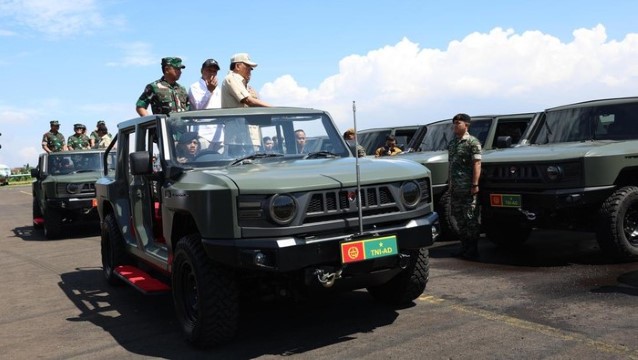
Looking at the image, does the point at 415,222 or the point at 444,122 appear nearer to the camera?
the point at 415,222

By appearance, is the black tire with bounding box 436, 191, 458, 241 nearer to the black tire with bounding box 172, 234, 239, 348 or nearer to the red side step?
the red side step

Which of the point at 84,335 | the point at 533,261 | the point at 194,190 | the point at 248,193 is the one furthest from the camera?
the point at 533,261

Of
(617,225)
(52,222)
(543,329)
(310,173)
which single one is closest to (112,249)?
(310,173)

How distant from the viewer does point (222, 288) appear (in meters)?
4.36

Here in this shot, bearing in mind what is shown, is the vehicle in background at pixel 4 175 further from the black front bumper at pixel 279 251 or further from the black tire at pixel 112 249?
the black front bumper at pixel 279 251

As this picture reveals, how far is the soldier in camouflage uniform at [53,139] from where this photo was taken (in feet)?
53.2

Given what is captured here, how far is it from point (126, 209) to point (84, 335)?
1705mm

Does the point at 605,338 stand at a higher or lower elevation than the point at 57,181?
lower

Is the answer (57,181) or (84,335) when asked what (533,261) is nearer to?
(84,335)

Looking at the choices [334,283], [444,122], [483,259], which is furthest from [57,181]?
[334,283]

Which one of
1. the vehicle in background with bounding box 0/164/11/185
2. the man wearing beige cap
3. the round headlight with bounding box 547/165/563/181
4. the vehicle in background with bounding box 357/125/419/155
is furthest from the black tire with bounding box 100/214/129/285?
the vehicle in background with bounding box 0/164/11/185

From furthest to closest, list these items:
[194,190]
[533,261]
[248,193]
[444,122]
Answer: [444,122] < [533,261] < [194,190] < [248,193]

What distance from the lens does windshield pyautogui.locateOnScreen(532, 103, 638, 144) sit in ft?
24.2

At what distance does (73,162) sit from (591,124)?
9727 mm
